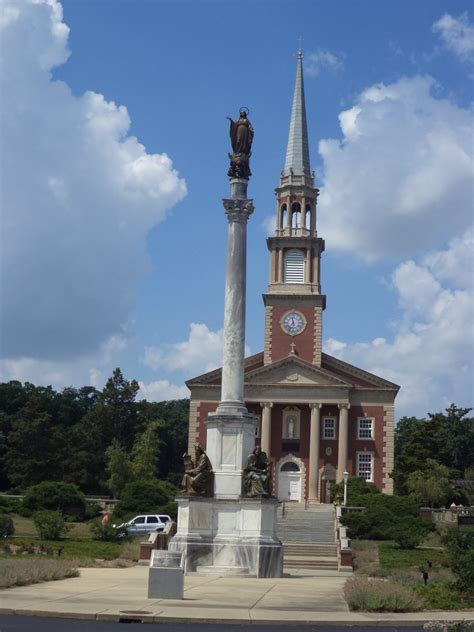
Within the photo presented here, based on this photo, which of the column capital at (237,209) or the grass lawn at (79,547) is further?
the grass lawn at (79,547)

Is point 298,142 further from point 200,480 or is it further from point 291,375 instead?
point 200,480

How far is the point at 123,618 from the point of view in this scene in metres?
16.4

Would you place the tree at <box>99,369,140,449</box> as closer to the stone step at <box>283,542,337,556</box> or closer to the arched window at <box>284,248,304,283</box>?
the arched window at <box>284,248,304,283</box>

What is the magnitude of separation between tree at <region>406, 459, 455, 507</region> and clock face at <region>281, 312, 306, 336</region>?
13.6 meters

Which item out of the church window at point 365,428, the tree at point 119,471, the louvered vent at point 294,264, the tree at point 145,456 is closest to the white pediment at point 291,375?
the church window at point 365,428

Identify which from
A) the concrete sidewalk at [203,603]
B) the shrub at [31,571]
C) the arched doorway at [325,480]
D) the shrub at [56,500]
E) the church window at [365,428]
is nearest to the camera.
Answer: the concrete sidewalk at [203,603]

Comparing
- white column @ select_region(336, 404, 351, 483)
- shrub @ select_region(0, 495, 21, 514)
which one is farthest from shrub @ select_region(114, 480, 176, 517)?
white column @ select_region(336, 404, 351, 483)

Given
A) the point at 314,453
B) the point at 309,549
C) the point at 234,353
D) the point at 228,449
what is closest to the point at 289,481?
the point at 314,453

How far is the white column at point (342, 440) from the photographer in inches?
2661

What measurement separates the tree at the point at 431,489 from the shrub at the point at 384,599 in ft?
142

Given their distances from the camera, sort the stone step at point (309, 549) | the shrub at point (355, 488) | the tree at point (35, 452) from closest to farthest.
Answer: the stone step at point (309, 549) < the shrub at point (355, 488) < the tree at point (35, 452)

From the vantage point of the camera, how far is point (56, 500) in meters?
53.3

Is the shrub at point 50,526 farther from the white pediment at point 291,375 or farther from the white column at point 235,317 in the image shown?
the white pediment at point 291,375

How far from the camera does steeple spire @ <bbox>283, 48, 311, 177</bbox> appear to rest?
75.8 metres
